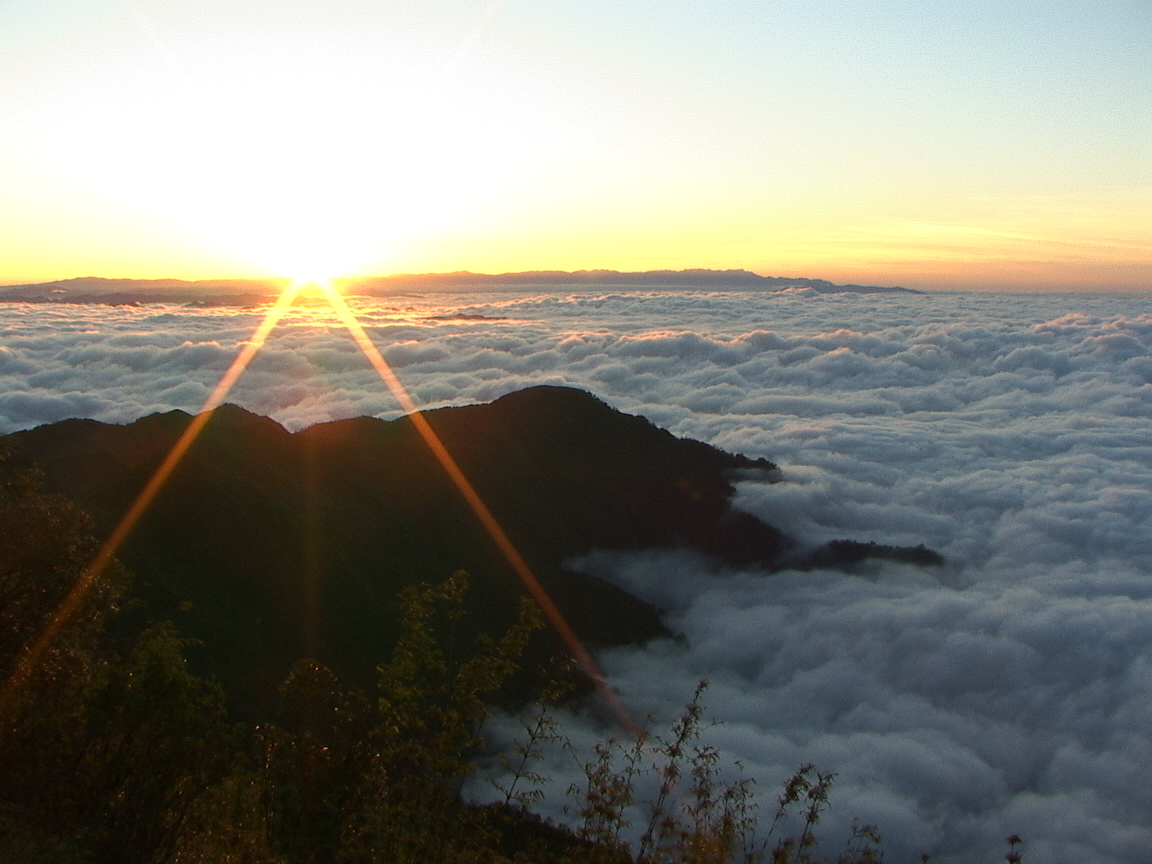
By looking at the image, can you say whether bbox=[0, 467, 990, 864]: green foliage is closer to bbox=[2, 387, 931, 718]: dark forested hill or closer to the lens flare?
the lens flare

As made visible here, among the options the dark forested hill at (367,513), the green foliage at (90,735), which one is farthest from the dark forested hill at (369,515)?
the green foliage at (90,735)

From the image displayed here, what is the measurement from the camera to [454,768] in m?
8.77

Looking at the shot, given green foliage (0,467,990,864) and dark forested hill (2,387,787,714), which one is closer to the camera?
green foliage (0,467,990,864)

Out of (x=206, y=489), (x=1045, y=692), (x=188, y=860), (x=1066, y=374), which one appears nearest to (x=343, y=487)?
(x=206, y=489)

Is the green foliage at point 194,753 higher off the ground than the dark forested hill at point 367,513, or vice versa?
the green foliage at point 194,753

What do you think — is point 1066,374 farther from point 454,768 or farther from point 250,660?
point 454,768

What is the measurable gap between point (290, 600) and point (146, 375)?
8652cm

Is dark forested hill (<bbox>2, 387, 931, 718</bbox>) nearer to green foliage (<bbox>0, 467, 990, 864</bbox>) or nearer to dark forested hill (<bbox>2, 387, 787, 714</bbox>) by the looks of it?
dark forested hill (<bbox>2, 387, 787, 714</bbox>)

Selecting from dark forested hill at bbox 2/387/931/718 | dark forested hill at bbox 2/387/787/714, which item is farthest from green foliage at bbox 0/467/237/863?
dark forested hill at bbox 2/387/787/714

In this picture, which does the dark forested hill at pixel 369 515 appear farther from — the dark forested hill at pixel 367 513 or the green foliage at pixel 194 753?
the green foliage at pixel 194 753

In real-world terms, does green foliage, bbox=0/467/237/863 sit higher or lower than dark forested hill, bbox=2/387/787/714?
higher

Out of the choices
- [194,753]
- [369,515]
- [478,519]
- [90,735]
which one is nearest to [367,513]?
[369,515]

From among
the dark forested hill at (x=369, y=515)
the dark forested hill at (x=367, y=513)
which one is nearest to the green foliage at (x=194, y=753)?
the dark forested hill at (x=369, y=515)

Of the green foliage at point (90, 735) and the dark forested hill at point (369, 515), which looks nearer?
the green foliage at point (90, 735)
